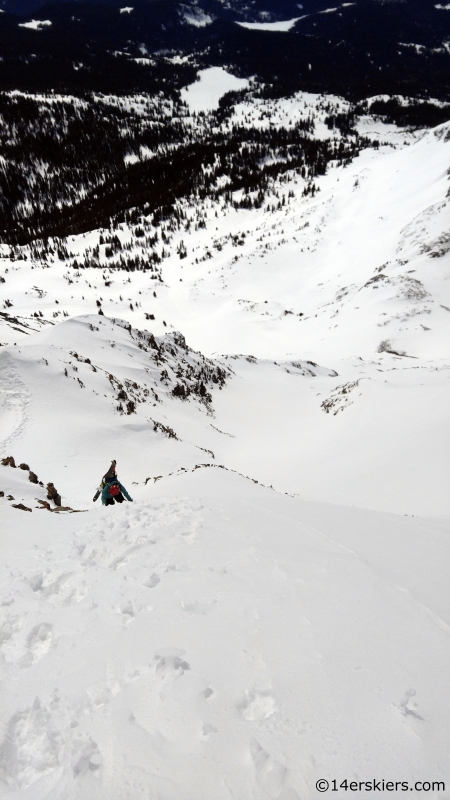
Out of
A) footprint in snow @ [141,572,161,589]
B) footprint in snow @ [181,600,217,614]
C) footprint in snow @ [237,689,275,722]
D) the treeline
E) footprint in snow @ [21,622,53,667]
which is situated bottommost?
footprint in snow @ [141,572,161,589]

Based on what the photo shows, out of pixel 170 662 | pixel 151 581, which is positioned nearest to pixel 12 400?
pixel 151 581

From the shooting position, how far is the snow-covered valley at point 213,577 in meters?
2.42

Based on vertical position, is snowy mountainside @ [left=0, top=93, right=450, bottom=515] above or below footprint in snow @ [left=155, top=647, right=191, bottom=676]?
below

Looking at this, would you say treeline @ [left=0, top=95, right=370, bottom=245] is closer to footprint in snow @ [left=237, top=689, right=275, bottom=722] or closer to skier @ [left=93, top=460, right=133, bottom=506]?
skier @ [left=93, top=460, right=133, bottom=506]

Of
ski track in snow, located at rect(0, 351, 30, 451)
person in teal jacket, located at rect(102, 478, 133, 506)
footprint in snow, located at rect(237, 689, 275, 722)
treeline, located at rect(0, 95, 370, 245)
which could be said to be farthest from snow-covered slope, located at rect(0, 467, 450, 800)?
treeline, located at rect(0, 95, 370, 245)

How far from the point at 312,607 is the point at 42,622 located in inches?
113

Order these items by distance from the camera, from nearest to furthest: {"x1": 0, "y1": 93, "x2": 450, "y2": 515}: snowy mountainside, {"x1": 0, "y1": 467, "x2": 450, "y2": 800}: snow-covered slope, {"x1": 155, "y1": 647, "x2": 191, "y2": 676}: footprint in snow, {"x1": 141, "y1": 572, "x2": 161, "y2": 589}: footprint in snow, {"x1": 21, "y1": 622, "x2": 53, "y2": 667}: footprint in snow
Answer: {"x1": 0, "y1": 467, "x2": 450, "y2": 800}: snow-covered slope < {"x1": 155, "y1": 647, "x2": 191, "y2": 676}: footprint in snow < {"x1": 21, "y1": 622, "x2": 53, "y2": 667}: footprint in snow < {"x1": 141, "y1": 572, "x2": 161, "y2": 589}: footprint in snow < {"x1": 0, "y1": 93, "x2": 450, "y2": 515}: snowy mountainside

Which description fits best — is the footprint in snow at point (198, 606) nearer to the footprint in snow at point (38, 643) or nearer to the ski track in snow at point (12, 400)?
the footprint in snow at point (38, 643)

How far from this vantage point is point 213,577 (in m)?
4.43

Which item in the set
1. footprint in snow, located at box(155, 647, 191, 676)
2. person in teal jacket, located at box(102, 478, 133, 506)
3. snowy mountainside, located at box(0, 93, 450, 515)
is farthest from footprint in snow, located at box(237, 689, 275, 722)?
snowy mountainside, located at box(0, 93, 450, 515)

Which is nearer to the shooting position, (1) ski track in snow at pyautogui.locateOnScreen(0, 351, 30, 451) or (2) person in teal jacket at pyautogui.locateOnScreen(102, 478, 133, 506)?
(2) person in teal jacket at pyautogui.locateOnScreen(102, 478, 133, 506)

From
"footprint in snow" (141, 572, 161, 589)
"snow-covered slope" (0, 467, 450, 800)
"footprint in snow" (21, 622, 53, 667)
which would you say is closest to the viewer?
"snow-covered slope" (0, 467, 450, 800)

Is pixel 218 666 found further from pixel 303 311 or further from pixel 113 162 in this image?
pixel 113 162

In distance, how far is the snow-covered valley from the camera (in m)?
2.42
